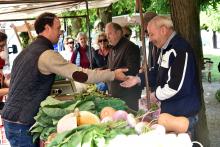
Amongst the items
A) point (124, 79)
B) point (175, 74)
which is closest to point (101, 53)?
point (124, 79)

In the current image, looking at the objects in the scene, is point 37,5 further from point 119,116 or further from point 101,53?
point 119,116

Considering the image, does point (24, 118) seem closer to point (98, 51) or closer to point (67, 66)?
point (67, 66)

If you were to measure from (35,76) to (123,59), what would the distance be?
237 cm

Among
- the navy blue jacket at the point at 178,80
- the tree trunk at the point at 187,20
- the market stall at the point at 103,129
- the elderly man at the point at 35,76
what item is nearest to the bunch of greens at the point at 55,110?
the market stall at the point at 103,129

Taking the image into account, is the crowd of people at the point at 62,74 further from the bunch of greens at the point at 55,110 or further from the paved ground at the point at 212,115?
the paved ground at the point at 212,115

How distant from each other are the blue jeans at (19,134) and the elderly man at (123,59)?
222 centimetres

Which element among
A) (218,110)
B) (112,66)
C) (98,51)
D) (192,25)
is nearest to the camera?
(192,25)

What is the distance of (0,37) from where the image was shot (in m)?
6.45

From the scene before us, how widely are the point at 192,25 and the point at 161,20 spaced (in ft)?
6.54

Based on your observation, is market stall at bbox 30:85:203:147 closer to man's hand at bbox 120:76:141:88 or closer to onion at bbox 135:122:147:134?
onion at bbox 135:122:147:134

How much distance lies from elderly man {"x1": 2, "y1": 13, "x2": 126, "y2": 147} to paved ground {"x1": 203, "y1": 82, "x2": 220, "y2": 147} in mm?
4048

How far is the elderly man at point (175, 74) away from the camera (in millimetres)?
3697

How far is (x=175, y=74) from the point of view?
370cm

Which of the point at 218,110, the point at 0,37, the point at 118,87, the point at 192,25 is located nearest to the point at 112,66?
the point at 118,87
